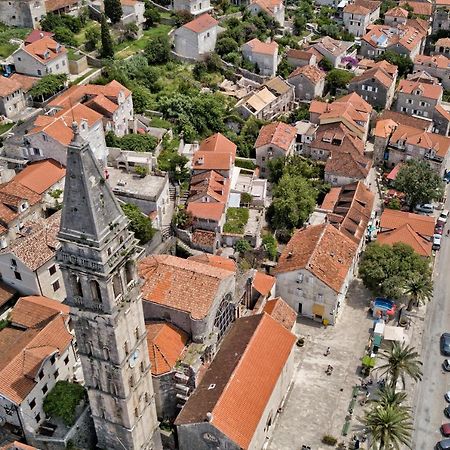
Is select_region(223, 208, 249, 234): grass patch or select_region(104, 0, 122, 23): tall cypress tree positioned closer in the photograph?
select_region(223, 208, 249, 234): grass patch

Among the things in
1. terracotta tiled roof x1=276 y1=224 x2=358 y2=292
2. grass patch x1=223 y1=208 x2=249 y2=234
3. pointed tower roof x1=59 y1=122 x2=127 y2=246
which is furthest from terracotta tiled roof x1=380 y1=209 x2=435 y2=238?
pointed tower roof x1=59 y1=122 x2=127 y2=246

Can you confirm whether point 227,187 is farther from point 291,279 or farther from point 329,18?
point 329,18

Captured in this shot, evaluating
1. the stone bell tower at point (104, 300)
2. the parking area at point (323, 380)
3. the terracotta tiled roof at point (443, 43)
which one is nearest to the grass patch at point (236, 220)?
the parking area at point (323, 380)

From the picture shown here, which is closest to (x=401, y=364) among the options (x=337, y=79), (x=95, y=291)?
(x=95, y=291)

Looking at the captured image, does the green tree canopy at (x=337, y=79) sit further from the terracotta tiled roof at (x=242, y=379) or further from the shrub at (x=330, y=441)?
the shrub at (x=330, y=441)

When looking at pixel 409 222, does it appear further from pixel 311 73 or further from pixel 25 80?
pixel 25 80

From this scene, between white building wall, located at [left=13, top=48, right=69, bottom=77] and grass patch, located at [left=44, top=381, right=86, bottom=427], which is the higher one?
white building wall, located at [left=13, top=48, right=69, bottom=77]

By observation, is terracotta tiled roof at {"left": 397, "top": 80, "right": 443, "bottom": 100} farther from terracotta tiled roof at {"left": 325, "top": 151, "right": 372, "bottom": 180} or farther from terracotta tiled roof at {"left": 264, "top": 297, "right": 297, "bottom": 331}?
terracotta tiled roof at {"left": 264, "top": 297, "right": 297, "bottom": 331}
